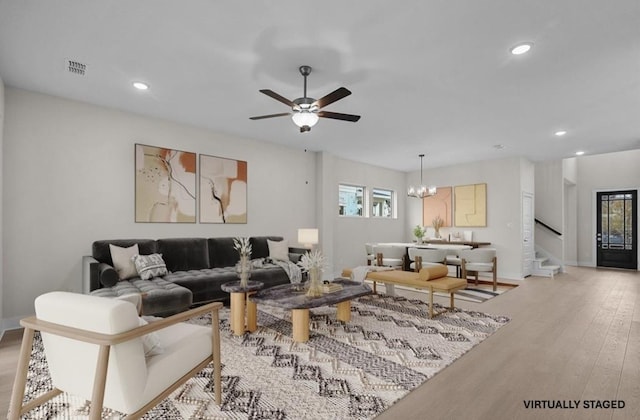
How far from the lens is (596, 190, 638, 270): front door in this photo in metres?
8.63

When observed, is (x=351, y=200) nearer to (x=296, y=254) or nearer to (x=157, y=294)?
(x=296, y=254)

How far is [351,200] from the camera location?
26.7ft

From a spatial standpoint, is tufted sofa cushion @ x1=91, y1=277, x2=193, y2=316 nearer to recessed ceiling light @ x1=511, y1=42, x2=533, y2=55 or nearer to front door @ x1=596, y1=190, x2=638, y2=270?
recessed ceiling light @ x1=511, y1=42, x2=533, y2=55

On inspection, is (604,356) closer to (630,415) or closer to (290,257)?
(630,415)

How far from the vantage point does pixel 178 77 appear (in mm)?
3541

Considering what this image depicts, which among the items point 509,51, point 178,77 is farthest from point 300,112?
point 509,51

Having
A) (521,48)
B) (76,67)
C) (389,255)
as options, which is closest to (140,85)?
(76,67)

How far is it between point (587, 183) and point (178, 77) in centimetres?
1108

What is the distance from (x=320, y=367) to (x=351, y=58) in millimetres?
2825

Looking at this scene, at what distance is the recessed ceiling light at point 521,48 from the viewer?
2.86 metres

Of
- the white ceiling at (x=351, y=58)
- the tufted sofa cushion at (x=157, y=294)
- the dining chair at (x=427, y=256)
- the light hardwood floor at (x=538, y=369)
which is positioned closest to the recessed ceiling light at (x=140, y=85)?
the white ceiling at (x=351, y=58)

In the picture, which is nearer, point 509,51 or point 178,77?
point 509,51

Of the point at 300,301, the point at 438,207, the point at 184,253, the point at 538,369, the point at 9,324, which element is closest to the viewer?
the point at 538,369

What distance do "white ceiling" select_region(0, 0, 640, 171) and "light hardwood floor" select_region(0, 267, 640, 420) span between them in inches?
109
